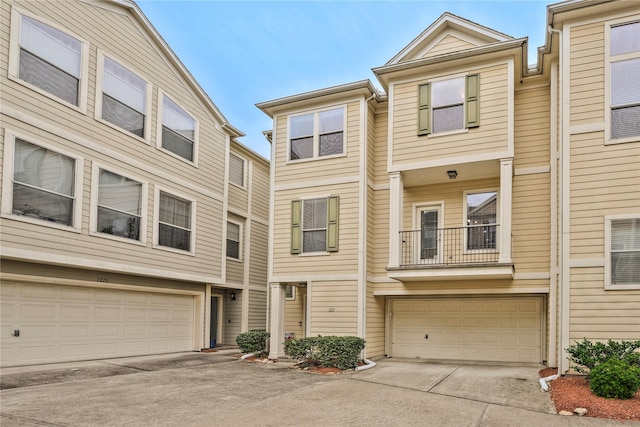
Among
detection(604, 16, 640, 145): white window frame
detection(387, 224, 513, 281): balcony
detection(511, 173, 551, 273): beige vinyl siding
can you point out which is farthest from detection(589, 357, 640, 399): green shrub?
detection(604, 16, 640, 145): white window frame

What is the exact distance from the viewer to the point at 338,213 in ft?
44.8

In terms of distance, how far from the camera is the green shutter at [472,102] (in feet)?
39.9

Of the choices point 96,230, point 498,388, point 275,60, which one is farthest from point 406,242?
point 275,60

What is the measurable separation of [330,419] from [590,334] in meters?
5.81

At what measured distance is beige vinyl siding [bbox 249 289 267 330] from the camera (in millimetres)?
18578

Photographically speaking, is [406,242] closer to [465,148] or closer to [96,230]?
[465,148]

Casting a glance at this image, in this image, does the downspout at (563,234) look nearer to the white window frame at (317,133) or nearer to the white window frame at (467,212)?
the white window frame at (467,212)

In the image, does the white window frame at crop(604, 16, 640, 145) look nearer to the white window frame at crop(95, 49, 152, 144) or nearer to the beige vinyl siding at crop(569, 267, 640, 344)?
the beige vinyl siding at crop(569, 267, 640, 344)

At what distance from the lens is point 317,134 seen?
14305 mm

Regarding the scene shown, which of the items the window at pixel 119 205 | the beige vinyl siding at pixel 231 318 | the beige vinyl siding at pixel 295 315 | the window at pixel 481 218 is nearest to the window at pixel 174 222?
the window at pixel 119 205

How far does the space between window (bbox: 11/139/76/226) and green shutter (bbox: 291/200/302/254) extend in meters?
5.66

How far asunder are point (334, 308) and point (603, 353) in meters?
6.36

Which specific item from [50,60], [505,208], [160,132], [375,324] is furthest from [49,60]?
[505,208]

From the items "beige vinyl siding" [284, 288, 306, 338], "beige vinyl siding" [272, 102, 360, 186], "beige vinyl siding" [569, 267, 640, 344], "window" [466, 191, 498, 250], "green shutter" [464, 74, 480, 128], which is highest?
"green shutter" [464, 74, 480, 128]
